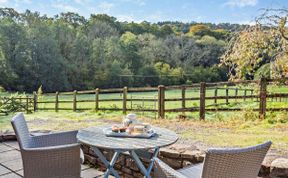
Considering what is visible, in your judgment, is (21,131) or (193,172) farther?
(21,131)

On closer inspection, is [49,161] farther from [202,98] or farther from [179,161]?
[202,98]

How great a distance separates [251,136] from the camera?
3916 mm

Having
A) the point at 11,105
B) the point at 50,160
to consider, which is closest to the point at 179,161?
the point at 50,160

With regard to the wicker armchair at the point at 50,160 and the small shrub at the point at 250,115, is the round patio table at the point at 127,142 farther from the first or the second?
the small shrub at the point at 250,115

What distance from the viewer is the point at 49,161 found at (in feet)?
6.29

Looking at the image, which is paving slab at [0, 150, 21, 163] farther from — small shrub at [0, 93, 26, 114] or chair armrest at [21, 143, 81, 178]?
small shrub at [0, 93, 26, 114]

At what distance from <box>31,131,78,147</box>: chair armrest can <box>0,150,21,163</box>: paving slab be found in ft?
3.42

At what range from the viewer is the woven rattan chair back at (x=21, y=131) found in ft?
6.52

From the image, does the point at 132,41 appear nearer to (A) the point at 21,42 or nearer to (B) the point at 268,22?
(A) the point at 21,42

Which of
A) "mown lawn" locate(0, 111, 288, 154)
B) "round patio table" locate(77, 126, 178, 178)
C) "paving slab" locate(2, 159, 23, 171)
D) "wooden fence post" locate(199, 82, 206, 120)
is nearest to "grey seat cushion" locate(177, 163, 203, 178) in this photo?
"round patio table" locate(77, 126, 178, 178)

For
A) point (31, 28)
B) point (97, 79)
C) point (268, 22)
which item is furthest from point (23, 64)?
point (268, 22)

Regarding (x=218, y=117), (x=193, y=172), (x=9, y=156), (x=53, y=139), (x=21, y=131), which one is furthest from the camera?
(x=218, y=117)

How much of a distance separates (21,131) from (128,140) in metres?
0.80

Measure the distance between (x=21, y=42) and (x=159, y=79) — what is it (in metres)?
11.7
